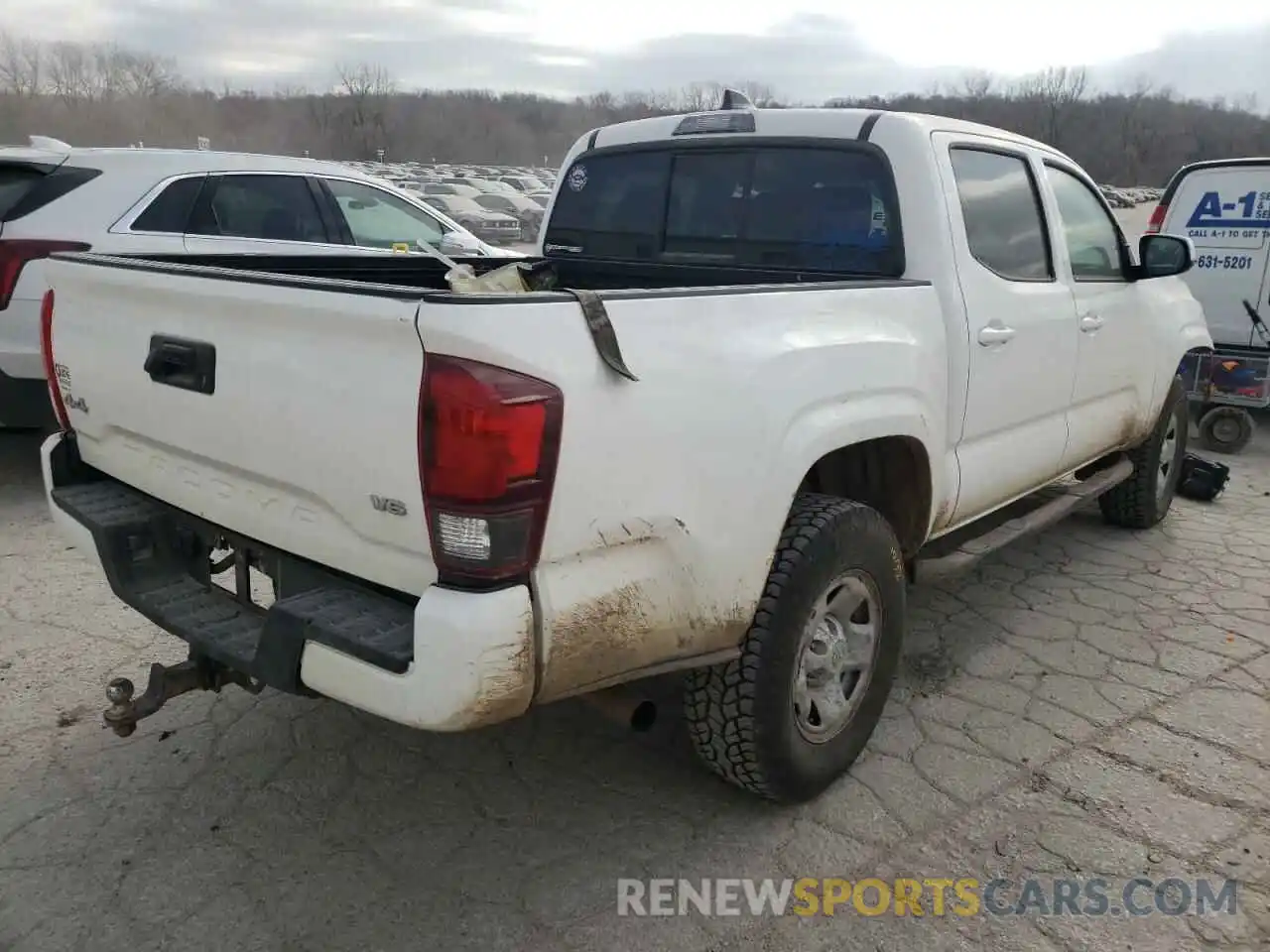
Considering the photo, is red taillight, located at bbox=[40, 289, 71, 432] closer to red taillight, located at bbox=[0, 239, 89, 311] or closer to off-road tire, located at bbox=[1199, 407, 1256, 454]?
red taillight, located at bbox=[0, 239, 89, 311]

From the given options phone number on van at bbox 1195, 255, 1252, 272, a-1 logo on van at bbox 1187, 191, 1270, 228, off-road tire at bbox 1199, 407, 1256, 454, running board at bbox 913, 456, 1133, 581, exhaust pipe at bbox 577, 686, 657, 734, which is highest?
a-1 logo on van at bbox 1187, 191, 1270, 228

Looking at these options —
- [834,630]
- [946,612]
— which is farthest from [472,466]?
[946,612]

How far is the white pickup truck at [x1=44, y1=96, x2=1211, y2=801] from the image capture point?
6.44 ft

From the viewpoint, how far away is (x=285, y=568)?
2428 millimetres

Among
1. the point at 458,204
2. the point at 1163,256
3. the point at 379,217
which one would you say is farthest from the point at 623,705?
the point at 458,204

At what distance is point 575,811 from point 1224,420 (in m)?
6.69

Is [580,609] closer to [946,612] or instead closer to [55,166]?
[946,612]

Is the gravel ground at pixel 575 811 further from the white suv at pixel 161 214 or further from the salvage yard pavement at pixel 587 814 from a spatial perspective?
the white suv at pixel 161 214

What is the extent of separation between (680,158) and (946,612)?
2275mm

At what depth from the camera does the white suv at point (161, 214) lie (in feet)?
17.0

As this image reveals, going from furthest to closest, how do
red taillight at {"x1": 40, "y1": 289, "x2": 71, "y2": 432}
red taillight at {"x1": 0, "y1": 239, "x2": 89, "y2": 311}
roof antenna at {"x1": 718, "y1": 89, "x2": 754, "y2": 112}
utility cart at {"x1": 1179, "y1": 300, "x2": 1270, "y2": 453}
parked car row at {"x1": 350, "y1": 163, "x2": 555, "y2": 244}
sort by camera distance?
1. parked car row at {"x1": 350, "y1": 163, "x2": 555, "y2": 244}
2. utility cart at {"x1": 1179, "y1": 300, "x2": 1270, "y2": 453}
3. red taillight at {"x1": 0, "y1": 239, "x2": 89, "y2": 311}
4. roof antenna at {"x1": 718, "y1": 89, "x2": 754, "y2": 112}
5. red taillight at {"x1": 40, "y1": 289, "x2": 71, "y2": 432}

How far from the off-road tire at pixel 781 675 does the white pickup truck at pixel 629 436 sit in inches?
0.4

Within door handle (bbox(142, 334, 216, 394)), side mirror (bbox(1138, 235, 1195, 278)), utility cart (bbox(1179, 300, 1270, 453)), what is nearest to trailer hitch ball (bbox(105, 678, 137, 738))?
door handle (bbox(142, 334, 216, 394))

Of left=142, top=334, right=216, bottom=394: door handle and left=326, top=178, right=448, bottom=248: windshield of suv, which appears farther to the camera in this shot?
left=326, top=178, right=448, bottom=248: windshield of suv
